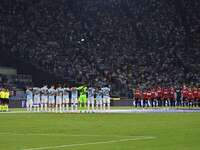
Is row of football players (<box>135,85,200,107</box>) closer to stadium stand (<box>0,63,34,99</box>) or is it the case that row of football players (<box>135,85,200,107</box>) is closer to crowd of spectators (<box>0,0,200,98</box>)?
crowd of spectators (<box>0,0,200,98</box>)

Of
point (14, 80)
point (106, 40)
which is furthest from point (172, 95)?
point (106, 40)

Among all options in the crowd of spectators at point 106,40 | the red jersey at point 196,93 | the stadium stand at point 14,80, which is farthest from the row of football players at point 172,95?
the stadium stand at point 14,80

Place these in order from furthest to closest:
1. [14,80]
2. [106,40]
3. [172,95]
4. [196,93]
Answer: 1. [106,40]
2. [14,80]
3. [196,93]
4. [172,95]

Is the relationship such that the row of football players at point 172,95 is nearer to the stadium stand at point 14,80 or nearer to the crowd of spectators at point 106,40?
the crowd of spectators at point 106,40

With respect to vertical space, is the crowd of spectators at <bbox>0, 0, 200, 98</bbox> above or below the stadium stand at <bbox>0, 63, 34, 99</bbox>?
above

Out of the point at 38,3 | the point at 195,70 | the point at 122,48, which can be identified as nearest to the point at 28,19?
the point at 38,3

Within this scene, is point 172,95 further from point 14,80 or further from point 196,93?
point 14,80

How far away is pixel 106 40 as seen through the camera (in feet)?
210

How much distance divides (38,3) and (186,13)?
21264 mm

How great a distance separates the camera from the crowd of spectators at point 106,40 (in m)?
56.9

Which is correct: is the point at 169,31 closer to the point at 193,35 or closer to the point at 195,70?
the point at 193,35

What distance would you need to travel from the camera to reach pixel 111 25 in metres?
66.5

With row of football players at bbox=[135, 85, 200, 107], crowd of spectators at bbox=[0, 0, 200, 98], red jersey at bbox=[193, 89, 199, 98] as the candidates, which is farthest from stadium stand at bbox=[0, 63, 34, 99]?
red jersey at bbox=[193, 89, 199, 98]

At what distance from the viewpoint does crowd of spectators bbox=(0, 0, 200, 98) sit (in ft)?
187
